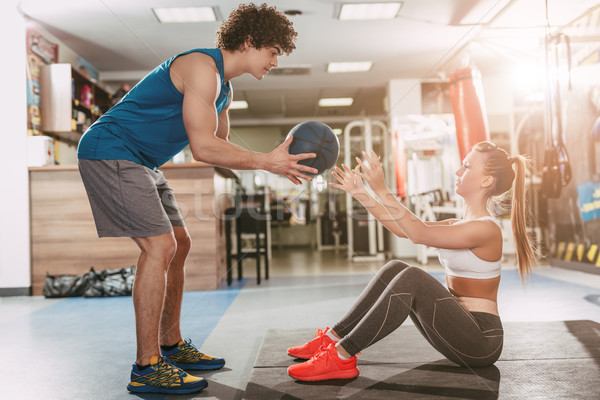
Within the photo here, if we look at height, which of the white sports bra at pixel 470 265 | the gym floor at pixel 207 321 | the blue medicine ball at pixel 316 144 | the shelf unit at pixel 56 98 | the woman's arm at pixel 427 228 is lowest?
the gym floor at pixel 207 321

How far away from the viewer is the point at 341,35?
5.29 m

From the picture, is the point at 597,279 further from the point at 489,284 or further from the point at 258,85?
the point at 258,85

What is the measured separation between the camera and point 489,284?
1.58 meters

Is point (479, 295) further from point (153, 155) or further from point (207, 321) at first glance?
point (207, 321)

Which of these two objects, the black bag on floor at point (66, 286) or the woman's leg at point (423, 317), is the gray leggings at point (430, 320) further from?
the black bag on floor at point (66, 286)

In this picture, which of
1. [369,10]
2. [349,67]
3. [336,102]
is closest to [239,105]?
[336,102]

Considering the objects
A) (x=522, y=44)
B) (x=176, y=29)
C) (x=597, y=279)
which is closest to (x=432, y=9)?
(x=522, y=44)

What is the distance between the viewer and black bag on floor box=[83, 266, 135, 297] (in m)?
3.95

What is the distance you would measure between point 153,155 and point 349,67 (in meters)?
5.26

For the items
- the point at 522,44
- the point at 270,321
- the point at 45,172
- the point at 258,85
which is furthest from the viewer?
the point at 258,85

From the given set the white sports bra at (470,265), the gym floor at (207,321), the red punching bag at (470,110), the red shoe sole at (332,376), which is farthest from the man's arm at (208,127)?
the red punching bag at (470,110)

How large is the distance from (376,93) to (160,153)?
22.8 ft

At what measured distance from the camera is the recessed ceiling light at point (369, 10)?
14.8 feet

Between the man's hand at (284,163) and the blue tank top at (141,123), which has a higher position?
the blue tank top at (141,123)
